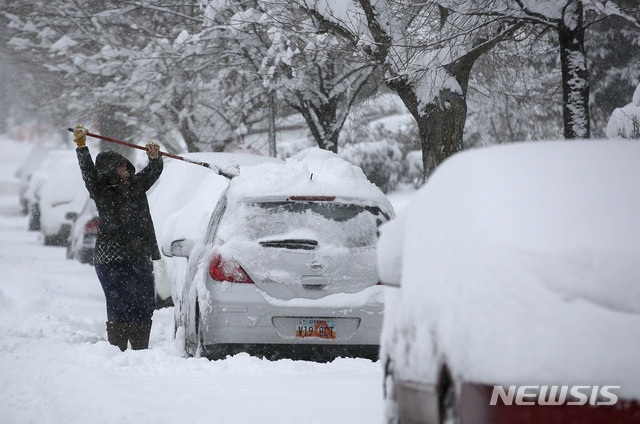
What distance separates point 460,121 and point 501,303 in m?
9.46

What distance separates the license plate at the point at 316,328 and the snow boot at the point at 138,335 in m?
2.00

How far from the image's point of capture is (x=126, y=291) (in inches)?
307

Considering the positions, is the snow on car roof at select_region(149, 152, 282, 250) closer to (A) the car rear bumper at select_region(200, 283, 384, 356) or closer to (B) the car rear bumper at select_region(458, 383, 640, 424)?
(A) the car rear bumper at select_region(200, 283, 384, 356)

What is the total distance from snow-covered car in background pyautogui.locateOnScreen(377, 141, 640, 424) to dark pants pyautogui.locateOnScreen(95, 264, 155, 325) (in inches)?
181

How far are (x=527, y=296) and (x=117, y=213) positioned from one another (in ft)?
18.4

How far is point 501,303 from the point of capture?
2744 millimetres

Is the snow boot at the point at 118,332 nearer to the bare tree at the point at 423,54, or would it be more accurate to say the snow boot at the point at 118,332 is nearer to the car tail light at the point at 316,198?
the car tail light at the point at 316,198

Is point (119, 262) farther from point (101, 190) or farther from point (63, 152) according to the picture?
point (63, 152)

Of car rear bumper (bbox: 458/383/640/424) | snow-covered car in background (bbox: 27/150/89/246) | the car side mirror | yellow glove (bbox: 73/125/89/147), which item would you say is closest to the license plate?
the car side mirror

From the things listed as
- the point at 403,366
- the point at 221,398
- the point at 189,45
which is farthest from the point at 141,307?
the point at 189,45

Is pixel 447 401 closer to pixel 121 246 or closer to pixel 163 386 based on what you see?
pixel 163 386

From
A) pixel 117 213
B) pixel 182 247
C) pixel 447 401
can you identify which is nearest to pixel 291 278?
pixel 182 247

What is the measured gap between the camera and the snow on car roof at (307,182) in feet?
22.9

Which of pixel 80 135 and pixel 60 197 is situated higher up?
pixel 80 135
